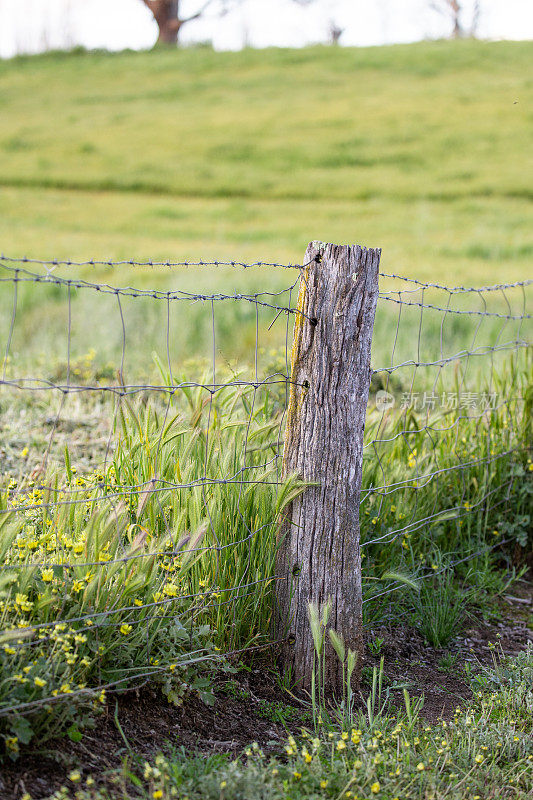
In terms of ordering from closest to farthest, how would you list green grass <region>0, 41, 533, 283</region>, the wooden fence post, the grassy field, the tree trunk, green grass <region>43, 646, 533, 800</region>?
green grass <region>43, 646, 533, 800</region>
the grassy field
the wooden fence post
green grass <region>0, 41, 533, 283</region>
the tree trunk

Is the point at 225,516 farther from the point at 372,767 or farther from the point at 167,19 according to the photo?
the point at 167,19

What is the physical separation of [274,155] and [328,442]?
17.8 m

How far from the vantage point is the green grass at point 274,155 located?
42.3 feet

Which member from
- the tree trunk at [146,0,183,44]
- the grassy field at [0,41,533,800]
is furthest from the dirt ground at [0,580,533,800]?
the tree trunk at [146,0,183,44]

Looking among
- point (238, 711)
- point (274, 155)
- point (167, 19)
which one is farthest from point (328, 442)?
point (167, 19)

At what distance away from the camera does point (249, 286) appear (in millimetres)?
8578

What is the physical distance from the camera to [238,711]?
2.62 metres

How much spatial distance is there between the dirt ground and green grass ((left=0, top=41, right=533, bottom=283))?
23.4 ft

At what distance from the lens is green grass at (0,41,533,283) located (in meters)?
12.9

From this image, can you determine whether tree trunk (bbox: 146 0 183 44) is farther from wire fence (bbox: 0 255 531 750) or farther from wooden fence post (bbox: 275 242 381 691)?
wooden fence post (bbox: 275 242 381 691)

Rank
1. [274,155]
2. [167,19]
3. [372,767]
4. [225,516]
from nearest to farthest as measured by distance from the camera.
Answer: [372,767] < [225,516] < [274,155] < [167,19]

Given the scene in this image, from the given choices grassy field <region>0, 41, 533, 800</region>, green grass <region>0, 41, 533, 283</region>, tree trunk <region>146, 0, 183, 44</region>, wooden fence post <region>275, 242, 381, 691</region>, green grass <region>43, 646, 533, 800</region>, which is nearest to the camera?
green grass <region>43, 646, 533, 800</region>

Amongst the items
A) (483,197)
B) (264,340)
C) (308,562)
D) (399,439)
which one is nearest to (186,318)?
(264,340)

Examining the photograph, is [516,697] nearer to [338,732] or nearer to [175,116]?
[338,732]
